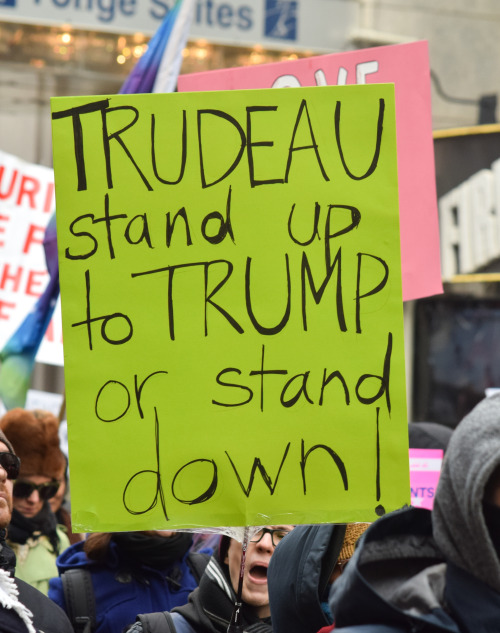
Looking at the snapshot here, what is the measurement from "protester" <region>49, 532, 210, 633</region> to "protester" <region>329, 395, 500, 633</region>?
212cm

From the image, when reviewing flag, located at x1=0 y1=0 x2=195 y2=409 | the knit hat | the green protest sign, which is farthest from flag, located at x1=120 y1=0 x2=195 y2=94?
the knit hat

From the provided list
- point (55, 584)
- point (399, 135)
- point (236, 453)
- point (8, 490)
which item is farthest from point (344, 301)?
point (55, 584)

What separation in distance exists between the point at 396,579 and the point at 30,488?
3.10 meters

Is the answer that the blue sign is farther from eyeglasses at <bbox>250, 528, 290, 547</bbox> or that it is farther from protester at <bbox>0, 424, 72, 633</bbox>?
protester at <bbox>0, 424, 72, 633</bbox>

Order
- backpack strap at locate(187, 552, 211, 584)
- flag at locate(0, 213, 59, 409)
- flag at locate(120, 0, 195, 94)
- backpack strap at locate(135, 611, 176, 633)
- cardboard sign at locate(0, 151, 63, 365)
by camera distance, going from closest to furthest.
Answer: backpack strap at locate(135, 611, 176, 633) < backpack strap at locate(187, 552, 211, 584) < flag at locate(0, 213, 59, 409) < flag at locate(120, 0, 195, 94) < cardboard sign at locate(0, 151, 63, 365)

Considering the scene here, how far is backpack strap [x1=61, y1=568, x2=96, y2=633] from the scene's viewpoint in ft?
11.6

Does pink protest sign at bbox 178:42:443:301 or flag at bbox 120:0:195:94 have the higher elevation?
flag at bbox 120:0:195:94

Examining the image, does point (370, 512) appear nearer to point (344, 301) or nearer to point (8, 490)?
point (344, 301)

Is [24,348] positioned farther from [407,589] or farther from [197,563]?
[407,589]

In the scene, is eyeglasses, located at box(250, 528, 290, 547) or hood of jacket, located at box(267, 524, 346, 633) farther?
→ eyeglasses, located at box(250, 528, 290, 547)

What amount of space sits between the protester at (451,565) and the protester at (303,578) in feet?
1.55

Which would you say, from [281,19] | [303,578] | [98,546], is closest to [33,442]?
[98,546]

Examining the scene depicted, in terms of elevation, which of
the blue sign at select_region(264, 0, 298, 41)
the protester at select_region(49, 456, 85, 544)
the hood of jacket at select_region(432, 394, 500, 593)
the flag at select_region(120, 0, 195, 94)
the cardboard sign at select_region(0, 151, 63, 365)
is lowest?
the protester at select_region(49, 456, 85, 544)

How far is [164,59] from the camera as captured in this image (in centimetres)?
573
